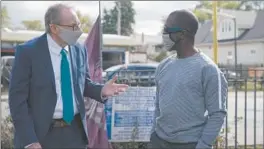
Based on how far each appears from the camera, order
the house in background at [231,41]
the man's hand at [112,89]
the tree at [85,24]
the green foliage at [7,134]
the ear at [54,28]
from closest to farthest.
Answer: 1. the ear at [54,28]
2. the man's hand at [112,89]
3. the tree at [85,24]
4. the green foliage at [7,134]
5. the house in background at [231,41]

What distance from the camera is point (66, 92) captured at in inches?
126

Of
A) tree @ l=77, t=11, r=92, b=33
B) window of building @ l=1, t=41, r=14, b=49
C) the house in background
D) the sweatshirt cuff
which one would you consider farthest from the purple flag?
the house in background

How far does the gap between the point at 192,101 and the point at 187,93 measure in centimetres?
6

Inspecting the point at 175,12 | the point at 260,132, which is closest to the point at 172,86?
the point at 175,12

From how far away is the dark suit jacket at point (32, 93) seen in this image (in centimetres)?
308

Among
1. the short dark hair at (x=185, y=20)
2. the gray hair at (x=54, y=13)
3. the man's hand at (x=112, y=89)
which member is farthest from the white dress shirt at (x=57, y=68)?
the short dark hair at (x=185, y=20)

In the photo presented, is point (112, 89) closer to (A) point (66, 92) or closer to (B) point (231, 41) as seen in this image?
(A) point (66, 92)

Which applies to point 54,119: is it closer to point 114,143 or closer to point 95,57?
point 95,57

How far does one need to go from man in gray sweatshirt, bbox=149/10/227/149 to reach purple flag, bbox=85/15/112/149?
199 centimetres

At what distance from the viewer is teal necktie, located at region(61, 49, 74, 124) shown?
3.19m

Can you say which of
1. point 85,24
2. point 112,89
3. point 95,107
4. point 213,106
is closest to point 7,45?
point 85,24

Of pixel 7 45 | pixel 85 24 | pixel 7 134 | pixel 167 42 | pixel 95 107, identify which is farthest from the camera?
pixel 7 45

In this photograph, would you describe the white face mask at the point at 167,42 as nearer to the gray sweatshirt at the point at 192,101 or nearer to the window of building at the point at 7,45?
the gray sweatshirt at the point at 192,101

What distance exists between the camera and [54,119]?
3197mm
